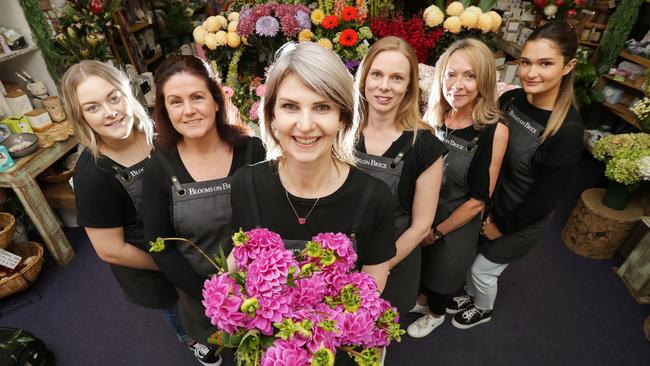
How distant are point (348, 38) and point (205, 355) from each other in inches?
79.1

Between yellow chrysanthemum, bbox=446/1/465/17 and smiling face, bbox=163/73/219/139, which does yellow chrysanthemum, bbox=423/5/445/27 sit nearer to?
yellow chrysanthemum, bbox=446/1/465/17

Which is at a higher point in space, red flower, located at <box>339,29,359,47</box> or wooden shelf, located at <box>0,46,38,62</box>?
red flower, located at <box>339,29,359,47</box>

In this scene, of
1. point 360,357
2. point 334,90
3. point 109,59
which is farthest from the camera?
point 109,59

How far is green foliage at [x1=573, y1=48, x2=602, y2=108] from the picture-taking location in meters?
3.33

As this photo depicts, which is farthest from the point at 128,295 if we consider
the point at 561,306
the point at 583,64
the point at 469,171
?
the point at 583,64

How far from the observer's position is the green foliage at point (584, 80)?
333cm

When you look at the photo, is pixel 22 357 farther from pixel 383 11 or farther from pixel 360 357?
pixel 383 11

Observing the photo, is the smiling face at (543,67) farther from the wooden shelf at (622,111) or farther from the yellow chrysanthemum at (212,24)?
the wooden shelf at (622,111)

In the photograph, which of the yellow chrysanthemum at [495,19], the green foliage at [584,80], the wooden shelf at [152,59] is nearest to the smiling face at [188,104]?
the yellow chrysanthemum at [495,19]

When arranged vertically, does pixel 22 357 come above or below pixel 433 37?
below

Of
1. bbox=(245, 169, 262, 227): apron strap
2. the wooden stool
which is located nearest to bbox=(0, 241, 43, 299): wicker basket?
bbox=(245, 169, 262, 227): apron strap

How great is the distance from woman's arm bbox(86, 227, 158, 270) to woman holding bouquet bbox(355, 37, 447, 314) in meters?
1.01

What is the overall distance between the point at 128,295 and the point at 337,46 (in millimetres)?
1738

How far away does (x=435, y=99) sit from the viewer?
5.62ft
